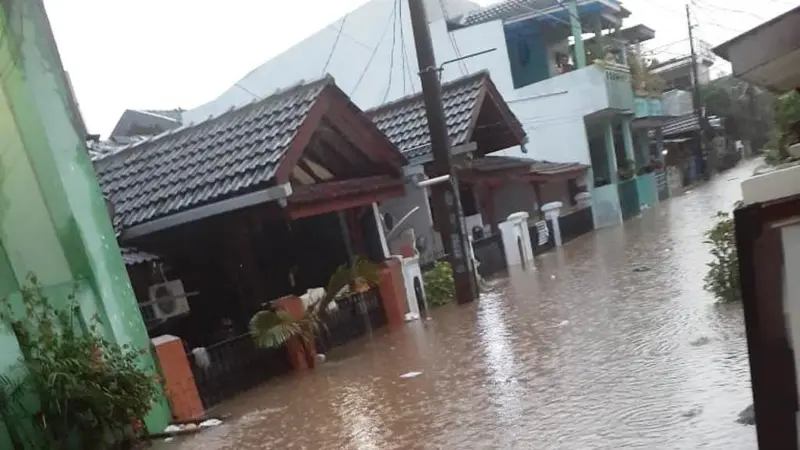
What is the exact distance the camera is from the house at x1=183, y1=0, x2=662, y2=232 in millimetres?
22953

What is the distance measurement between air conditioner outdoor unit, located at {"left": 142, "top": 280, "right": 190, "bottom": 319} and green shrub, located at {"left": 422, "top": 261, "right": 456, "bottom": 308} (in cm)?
429

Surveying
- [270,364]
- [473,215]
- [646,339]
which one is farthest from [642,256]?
[270,364]

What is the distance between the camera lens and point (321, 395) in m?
7.81

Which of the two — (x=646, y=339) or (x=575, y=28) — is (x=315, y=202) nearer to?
(x=646, y=339)

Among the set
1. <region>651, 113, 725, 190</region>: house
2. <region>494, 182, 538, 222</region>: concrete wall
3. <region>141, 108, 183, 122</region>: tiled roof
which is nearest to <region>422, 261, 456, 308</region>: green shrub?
<region>494, 182, 538, 222</region>: concrete wall

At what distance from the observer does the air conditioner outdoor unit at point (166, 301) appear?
1055cm

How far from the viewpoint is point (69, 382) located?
603cm

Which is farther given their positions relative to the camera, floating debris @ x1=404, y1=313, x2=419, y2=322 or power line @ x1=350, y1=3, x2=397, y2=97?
power line @ x1=350, y1=3, x2=397, y2=97

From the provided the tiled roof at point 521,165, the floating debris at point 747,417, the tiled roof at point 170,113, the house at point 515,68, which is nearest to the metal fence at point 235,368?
the floating debris at point 747,417

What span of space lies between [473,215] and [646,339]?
1130cm

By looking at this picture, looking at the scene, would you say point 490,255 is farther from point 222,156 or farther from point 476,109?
point 222,156

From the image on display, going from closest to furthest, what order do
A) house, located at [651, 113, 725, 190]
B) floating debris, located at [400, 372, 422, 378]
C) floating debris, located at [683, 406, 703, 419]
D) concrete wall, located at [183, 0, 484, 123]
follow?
floating debris, located at [683, 406, 703, 419] < floating debris, located at [400, 372, 422, 378] < concrete wall, located at [183, 0, 484, 123] < house, located at [651, 113, 725, 190]

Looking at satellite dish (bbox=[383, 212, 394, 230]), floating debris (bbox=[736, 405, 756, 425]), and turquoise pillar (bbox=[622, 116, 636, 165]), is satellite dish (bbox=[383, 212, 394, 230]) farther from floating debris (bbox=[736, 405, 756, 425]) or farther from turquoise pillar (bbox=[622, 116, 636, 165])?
turquoise pillar (bbox=[622, 116, 636, 165])

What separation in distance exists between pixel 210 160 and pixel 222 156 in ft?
0.67
